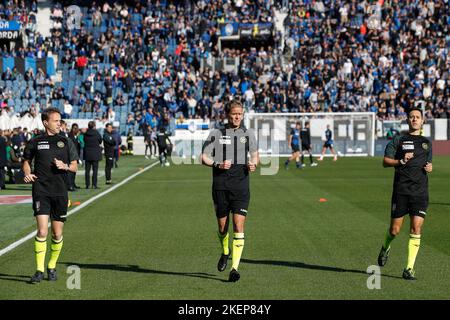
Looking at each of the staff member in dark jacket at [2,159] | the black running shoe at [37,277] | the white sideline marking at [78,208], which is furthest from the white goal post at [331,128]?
the black running shoe at [37,277]

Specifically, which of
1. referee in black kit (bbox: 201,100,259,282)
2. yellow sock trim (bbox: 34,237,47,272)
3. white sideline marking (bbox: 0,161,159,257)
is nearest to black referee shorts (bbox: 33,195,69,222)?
yellow sock trim (bbox: 34,237,47,272)

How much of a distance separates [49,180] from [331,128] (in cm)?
3883

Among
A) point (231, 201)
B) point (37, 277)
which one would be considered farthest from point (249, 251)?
point (37, 277)

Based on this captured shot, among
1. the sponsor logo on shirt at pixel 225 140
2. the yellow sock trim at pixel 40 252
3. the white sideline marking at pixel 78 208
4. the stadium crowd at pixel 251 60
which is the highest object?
the stadium crowd at pixel 251 60

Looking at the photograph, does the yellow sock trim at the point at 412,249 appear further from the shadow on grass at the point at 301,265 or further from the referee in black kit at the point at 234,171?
the referee in black kit at the point at 234,171

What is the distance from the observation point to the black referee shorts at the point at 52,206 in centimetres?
1024

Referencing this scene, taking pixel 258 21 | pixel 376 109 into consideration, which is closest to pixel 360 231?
pixel 376 109

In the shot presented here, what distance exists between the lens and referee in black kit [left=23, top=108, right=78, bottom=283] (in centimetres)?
1022

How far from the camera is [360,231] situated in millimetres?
14914

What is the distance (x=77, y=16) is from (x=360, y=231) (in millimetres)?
46183

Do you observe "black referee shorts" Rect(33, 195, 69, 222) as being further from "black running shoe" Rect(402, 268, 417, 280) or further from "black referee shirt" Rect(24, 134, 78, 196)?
"black running shoe" Rect(402, 268, 417, 280)

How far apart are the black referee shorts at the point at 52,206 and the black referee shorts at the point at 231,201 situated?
1.89m

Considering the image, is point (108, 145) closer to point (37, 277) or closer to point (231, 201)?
point (231, 201)
